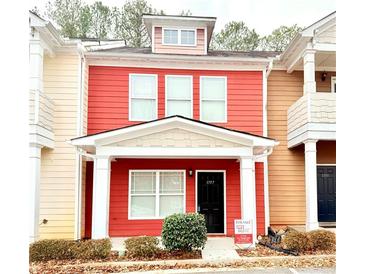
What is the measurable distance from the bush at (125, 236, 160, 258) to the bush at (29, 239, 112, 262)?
472mm

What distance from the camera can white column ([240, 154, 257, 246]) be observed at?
822cm

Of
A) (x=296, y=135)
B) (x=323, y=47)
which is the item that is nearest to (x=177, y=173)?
(x=296, y=135)

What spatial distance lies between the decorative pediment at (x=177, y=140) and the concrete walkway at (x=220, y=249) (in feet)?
7.79

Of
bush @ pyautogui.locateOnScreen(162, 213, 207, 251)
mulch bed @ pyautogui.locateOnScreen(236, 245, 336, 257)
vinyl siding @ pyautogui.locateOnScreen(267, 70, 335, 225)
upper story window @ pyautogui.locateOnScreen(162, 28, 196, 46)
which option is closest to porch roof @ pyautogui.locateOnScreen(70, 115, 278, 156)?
bush @ pyautogui.locateOnScreen(162, 213, 207, 251)

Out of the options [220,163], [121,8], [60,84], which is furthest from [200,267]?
[121,8]

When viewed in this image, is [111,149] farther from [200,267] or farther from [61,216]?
[200,267]

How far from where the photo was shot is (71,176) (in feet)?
29.9

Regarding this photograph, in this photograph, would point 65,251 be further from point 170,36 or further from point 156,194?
point 170,36

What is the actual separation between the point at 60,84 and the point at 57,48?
966 mm

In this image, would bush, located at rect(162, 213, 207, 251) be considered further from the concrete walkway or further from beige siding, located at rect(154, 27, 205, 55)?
beige siding, located at rect(154, 27, 205, 55)

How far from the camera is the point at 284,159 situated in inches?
416

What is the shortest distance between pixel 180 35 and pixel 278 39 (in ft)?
25.5

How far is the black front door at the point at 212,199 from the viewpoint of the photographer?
9.68 meters

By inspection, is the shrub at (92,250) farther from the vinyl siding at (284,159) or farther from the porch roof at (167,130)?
the vinyl siding at (284,159)
